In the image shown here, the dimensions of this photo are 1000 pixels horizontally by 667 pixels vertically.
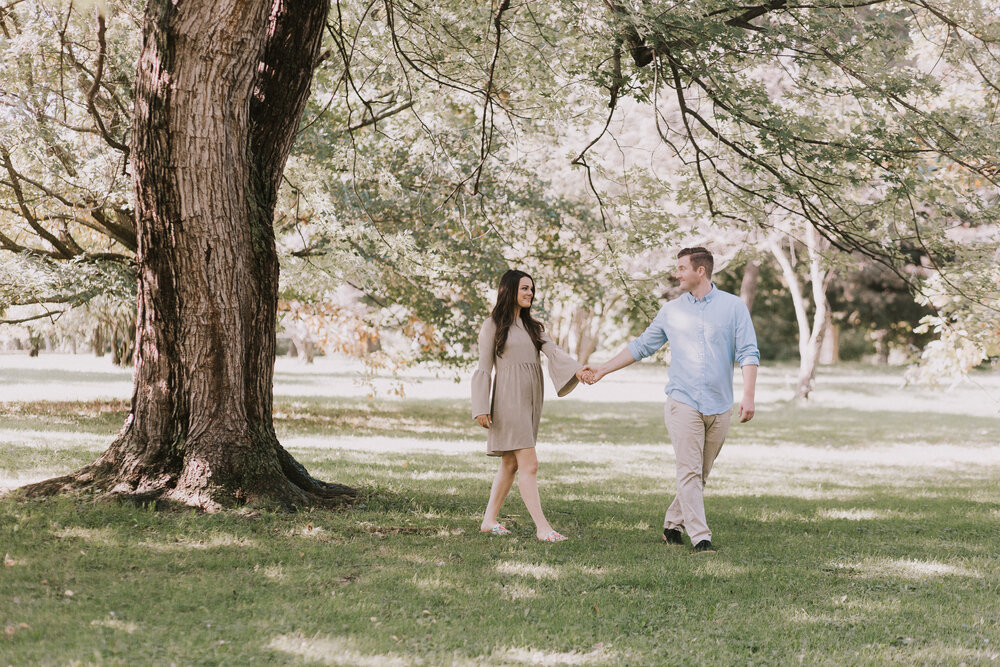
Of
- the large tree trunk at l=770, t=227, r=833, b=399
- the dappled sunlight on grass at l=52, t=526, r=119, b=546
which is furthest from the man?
the large tree trunk at l=770, t=227, r=833, b=399

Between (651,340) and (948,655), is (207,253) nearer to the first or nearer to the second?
(651,340)

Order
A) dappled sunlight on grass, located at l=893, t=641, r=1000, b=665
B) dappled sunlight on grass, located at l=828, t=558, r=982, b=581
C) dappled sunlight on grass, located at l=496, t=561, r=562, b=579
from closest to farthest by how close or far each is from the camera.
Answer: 1. dappled sunlight on grass, located at l=893, t=641, r=1000, b=665
2. dappled sunlight on grass, located at l=496, t=561, r=562, b=579
3. dappled sunlight on grass, located at l=828, t=558, r=982, b=581

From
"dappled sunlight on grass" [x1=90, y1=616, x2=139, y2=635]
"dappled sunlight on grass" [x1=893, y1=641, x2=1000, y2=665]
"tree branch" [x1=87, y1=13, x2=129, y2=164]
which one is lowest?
"dappled sunlight on grass" [x1=893, y1=641, x2=1000, y2=665]

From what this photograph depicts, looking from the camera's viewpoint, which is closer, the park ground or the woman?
the park ground

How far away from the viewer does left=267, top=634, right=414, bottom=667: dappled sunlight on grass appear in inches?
161

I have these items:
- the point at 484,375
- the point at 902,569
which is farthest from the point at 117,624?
the point at 902,569

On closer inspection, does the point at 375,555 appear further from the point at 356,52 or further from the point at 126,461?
the point at 356,52

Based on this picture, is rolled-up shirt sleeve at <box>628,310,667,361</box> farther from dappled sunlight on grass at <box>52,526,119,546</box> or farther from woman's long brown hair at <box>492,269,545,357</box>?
dappled sunlight on grass at <box>52,526,119,546</box>

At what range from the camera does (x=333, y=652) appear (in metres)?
4.21

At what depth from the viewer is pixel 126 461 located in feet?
23.7

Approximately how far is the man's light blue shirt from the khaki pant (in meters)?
0.08

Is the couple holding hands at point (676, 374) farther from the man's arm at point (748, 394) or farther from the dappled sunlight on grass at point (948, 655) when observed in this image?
the dappled sunlight on grass at point (948, 655)

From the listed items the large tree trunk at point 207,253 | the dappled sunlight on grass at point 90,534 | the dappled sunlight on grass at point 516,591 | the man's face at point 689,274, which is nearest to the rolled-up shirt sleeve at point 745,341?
the man's face at point 689,274

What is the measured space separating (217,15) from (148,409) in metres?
3.03
